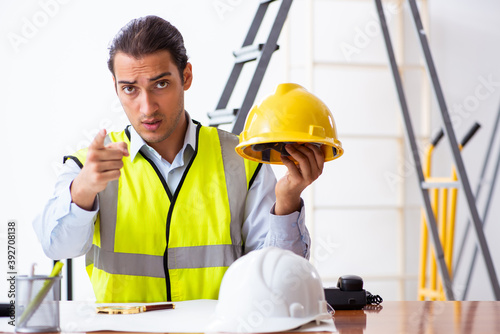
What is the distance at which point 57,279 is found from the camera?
43.9 inches

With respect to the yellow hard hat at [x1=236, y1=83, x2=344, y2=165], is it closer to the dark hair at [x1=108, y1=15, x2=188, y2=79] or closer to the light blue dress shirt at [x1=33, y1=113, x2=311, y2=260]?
the light blue dress shirt at [x1=33, y1=113, x2=311, y2=260]

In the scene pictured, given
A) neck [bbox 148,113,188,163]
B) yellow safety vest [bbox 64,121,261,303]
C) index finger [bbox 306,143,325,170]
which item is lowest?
yellow safety vest [bbox 64,121,261,303]

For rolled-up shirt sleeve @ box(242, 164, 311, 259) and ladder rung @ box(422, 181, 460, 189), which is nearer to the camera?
rolled-up shirt sleeve @ box(242, 164, 311, 259)

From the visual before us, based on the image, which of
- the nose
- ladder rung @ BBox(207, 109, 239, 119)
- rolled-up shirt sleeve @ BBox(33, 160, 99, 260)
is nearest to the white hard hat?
rolled-up shirt sleeve @ BBox(33, 160, 99, 260)

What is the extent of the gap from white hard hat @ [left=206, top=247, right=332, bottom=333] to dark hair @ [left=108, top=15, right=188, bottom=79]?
81 centimetres

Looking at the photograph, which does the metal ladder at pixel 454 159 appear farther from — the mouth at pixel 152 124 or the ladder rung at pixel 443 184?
the mouth at pixel 152 124

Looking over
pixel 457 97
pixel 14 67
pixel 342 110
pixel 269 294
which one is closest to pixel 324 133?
pixel 269 294

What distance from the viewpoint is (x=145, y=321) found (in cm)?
117

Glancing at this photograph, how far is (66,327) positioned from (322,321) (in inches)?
20.0

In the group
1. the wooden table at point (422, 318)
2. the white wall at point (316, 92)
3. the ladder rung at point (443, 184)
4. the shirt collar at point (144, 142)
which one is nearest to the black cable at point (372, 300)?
the wooden table at point (422, 318)

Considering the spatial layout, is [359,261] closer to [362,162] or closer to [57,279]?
[362,162]

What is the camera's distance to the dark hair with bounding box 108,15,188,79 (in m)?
1.68

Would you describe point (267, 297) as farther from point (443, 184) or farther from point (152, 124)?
point (443, 184)

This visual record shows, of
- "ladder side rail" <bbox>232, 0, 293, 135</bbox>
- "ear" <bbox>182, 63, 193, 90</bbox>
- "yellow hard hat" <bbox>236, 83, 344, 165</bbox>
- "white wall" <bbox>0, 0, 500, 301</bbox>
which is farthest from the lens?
"white wall" <bbox>0, 0, 500, 301</bbox>
